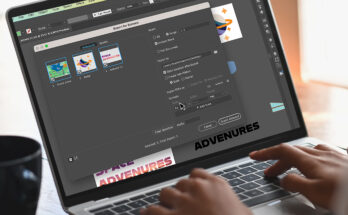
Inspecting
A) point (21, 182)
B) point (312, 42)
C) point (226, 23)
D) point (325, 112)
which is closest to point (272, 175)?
point (226, 23)

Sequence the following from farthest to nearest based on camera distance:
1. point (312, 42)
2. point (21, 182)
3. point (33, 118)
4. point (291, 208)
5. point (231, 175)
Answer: point (312, 42) < point (33, 118) < point (231, 175) < point (291, 208) < point (21, 182)

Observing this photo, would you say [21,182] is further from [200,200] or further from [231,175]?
[231,175]

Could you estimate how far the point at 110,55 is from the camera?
899 millimetres

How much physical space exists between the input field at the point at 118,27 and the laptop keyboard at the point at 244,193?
255 mm

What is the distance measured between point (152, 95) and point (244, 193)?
0.21m

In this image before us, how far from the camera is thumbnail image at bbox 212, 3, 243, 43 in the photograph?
0.97 m

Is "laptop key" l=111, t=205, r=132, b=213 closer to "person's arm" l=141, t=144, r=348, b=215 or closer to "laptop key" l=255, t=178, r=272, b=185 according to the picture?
"person's arm" l=141, t=144, r=348, b=215

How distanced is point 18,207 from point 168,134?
0.32 metres

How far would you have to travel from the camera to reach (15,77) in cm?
243

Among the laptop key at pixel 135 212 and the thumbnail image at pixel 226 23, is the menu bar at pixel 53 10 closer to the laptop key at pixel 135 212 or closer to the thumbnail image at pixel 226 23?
the thumbnail image at pixel 226 23

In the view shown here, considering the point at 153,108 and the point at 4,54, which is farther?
the point at 4,54

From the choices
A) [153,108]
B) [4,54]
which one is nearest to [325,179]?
[153,108]

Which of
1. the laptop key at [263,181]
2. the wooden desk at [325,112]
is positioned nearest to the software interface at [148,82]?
the laptop key at [263,181]

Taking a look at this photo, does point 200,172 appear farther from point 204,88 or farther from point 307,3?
point 307,3
